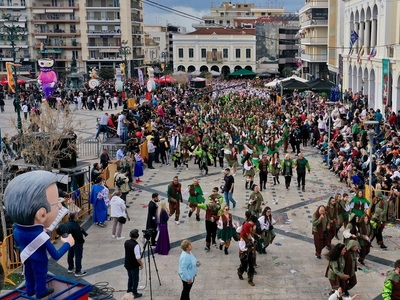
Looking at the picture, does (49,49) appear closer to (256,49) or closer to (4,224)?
(256,49)

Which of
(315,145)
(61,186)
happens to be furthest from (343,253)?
(315,145)

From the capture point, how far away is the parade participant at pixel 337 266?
924 cm

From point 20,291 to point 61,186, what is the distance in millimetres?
9650

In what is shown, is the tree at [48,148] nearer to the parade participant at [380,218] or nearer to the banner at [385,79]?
→ the parade participant at [380,218]

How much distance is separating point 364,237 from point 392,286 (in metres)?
3.29

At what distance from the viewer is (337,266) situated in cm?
938

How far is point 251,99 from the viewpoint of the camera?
39.7 meters

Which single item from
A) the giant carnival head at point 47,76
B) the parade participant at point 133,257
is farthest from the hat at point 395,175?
the giant carnival head at point 47,76

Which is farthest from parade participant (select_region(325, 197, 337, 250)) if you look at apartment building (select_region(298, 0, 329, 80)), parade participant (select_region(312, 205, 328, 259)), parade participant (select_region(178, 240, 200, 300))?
apartment building (select_region(298, 0, 329, 80))

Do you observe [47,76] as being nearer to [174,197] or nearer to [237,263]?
[174,197]

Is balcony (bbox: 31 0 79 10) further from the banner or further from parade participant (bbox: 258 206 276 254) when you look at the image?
parade participant (bbox: 258 206 276 254)

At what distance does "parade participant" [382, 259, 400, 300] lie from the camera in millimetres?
8148

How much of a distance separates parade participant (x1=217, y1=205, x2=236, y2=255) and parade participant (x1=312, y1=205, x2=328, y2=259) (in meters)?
1.93

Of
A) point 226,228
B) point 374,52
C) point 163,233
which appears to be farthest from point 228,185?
point 374,52
